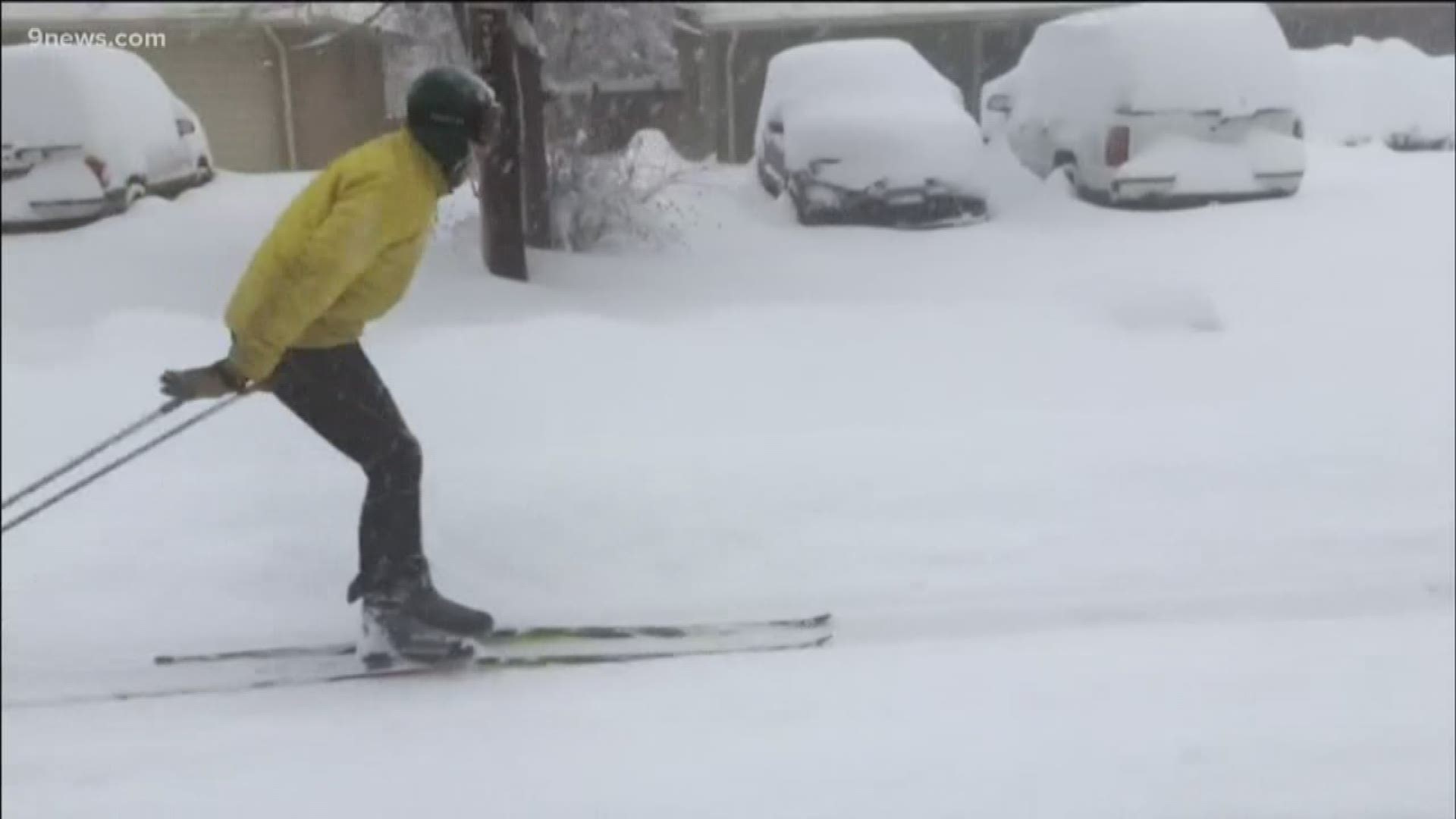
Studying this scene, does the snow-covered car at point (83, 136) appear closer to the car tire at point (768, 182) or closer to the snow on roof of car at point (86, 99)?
the snow on roof of car at point (86, 99)

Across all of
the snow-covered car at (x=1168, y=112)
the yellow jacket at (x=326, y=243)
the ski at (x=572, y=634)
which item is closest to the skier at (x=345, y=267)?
the yellow jacket at (x=326, y=243)

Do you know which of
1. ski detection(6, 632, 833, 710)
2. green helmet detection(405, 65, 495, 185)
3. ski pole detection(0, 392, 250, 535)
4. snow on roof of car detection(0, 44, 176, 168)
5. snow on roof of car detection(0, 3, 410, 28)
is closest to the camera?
snow on roof of car detection(0, 3, 410, 28)

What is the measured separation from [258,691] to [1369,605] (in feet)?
9.35

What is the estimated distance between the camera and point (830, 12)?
3477 mm

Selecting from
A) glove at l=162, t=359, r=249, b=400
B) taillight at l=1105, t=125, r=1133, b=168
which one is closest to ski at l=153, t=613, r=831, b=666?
glove at l=162, t=359, r=249, b=400

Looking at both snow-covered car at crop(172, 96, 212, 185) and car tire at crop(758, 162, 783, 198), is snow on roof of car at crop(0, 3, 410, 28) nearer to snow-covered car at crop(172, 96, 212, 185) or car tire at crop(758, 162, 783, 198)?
snow-covered car at crop(172, 96, 212, 185)

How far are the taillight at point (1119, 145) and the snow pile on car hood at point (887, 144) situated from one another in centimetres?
54

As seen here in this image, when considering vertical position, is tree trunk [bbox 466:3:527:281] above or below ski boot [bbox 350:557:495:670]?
above

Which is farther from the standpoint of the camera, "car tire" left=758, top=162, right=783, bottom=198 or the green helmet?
"car tire" left=758, top=162, right=783, bottom=198

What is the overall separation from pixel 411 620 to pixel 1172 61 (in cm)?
272

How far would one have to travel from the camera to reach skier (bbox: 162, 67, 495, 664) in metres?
2.76

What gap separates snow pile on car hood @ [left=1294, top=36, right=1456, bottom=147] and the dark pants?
103 inches

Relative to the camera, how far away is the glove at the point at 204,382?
2.84 m

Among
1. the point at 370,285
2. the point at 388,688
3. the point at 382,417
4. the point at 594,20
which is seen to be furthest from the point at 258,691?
the point at 594,20
